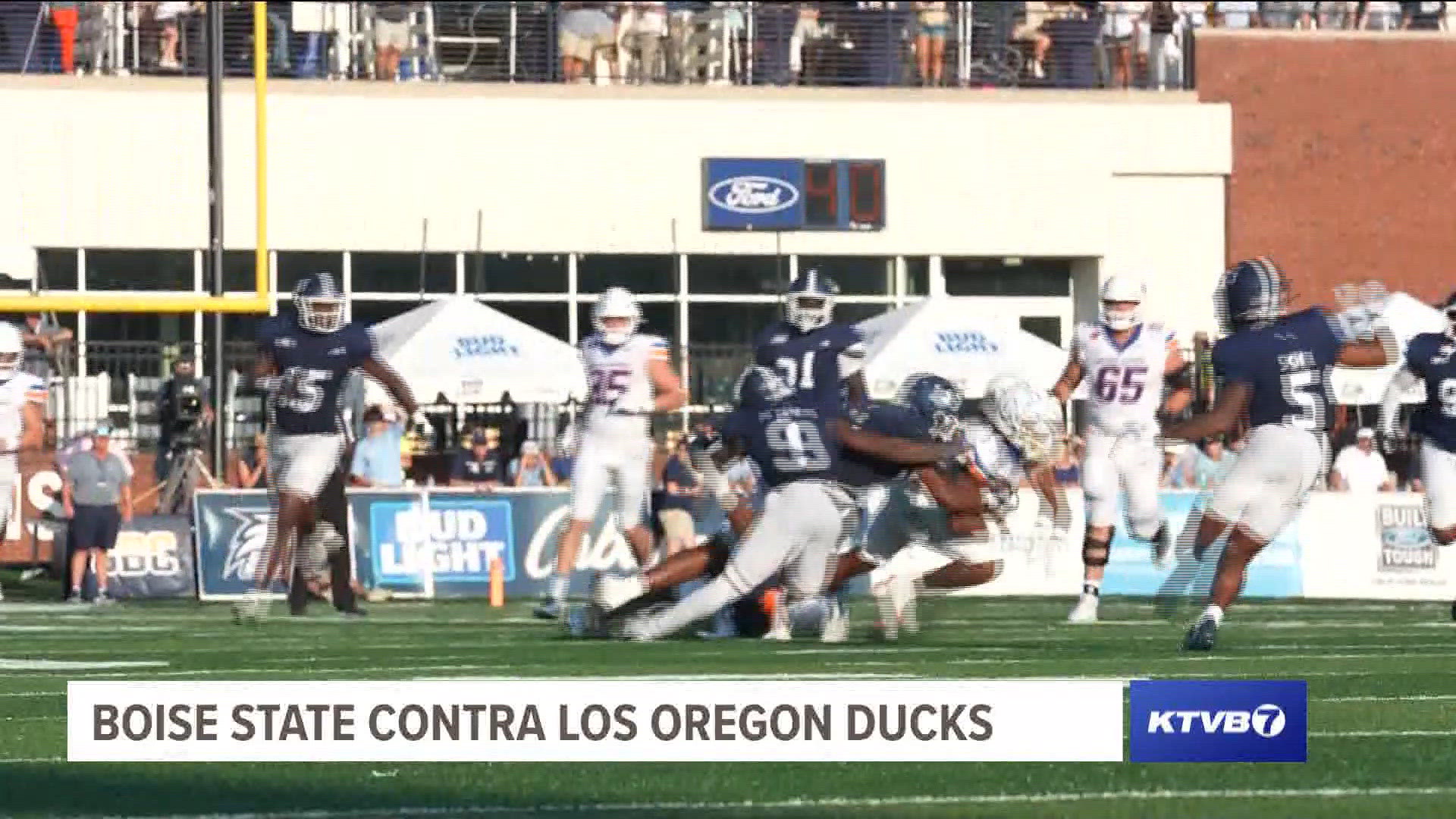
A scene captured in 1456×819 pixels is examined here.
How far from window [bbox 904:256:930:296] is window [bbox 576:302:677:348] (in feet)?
8.21

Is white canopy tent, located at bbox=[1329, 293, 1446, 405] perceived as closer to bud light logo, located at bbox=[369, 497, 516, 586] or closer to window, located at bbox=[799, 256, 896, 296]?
window, located at bbox=[799, 256, 896, 296]

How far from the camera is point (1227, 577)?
13695 mm

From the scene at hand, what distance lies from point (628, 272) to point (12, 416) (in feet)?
54.3

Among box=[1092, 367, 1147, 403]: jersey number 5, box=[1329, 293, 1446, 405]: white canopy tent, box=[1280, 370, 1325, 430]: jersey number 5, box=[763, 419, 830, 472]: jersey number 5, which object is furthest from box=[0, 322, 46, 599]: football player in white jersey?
box=[1329, 293, 1446, 405]: white canopy tent

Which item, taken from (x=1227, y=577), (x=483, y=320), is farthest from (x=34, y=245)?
(x=1227, y=577)

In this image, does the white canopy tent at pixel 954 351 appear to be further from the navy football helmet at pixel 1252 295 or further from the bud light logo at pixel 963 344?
the navy football helmet at pixel 1252 295

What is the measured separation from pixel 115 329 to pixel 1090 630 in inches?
691

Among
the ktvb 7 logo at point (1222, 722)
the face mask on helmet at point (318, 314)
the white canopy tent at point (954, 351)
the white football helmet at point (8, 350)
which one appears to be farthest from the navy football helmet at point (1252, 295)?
the white canopy tent at point (954, 351)

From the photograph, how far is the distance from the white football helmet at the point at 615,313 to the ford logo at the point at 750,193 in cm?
1528

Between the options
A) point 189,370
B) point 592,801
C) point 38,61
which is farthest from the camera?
point 38,61

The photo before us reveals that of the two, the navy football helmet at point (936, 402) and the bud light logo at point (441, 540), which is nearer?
the navy football helmet at point (936, 402)

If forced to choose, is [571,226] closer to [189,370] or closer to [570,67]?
[570,67]

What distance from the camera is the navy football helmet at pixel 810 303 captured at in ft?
49.0

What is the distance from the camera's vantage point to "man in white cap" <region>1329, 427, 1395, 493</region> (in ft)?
A: 82.3
